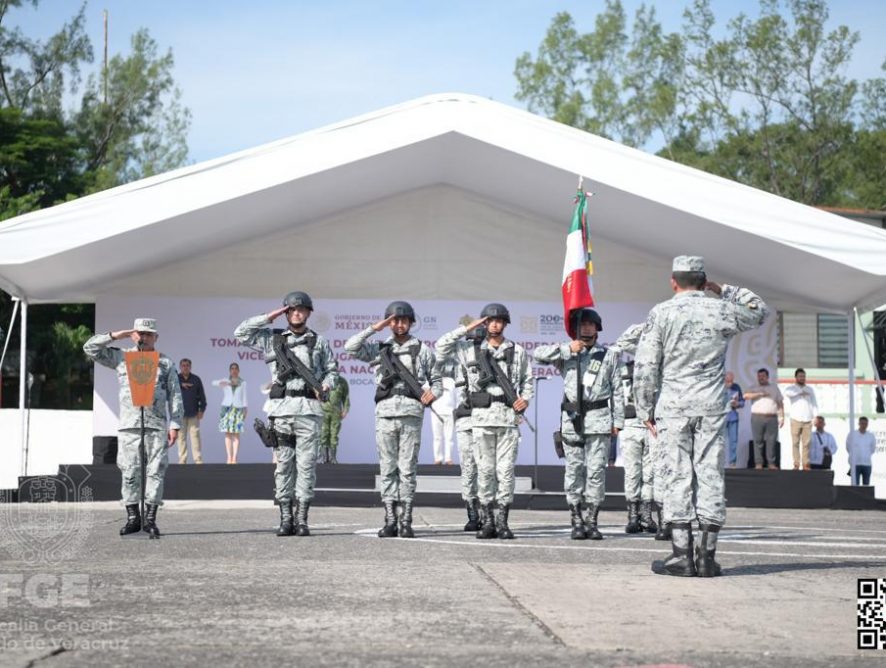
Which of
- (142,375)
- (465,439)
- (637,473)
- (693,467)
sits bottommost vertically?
(637,473)

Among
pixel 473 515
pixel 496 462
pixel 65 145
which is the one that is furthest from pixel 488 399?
pixel 65 145

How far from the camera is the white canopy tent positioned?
54.1 ft

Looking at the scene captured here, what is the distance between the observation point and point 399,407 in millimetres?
11664

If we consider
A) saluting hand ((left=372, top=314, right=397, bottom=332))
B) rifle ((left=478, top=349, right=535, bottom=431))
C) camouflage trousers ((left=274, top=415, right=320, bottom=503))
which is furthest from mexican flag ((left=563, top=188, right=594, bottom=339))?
camouflage trousers ((left=274, top=415, right=320, bottom=503))

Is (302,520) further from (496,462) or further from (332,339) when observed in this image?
(332,339)

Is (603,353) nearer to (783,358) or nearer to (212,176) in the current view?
(212,176)

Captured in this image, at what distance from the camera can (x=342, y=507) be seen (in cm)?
1789

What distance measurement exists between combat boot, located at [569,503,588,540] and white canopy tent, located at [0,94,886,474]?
610 cm

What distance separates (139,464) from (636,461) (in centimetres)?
478

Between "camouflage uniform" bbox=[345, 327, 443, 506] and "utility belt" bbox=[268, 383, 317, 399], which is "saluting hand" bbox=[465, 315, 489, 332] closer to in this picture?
"camouflage uniform" bbox=[345, 327, 443, 506]

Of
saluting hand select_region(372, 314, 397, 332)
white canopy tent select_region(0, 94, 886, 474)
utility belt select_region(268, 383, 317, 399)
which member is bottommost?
utility belt select_region(268, 383, 317, 399)

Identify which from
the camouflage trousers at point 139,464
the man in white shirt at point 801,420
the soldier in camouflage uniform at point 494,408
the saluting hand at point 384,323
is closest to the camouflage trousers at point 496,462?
the soldier in camouflage uniform at point 494,408

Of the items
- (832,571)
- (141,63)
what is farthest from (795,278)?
(141,63)

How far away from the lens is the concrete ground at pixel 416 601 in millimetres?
5461
